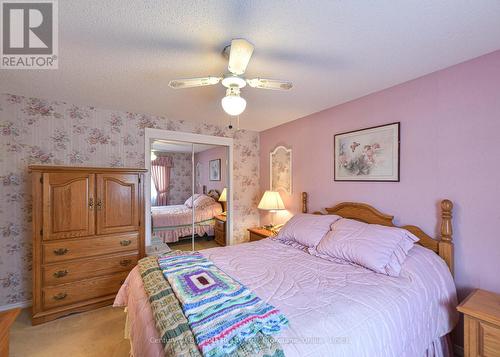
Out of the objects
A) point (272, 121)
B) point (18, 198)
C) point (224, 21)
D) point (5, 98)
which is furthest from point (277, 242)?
point (5, 98)

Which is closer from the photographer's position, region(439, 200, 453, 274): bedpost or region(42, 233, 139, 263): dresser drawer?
region(439, 200, 453, 274): bedpost

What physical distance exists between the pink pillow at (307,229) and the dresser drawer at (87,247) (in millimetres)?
1741

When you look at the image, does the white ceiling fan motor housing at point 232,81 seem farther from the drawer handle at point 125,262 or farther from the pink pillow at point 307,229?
the drawer handle at point 125,262

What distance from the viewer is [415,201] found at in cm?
198

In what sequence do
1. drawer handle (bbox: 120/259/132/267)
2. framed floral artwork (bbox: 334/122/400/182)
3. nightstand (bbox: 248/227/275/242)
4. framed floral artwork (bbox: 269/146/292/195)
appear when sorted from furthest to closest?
framed floral artwork (bbox: 269/146/292/195)
nightstand (bbox: 248/227/275/242)
drawer handle (bbox: 120/259/132/267)
framed floral artwork (bbox: 334/122/400/182)

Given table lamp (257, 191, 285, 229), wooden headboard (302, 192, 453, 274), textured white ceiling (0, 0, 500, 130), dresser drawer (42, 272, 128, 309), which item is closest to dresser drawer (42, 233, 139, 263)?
dresser drawer (42, 272, 128, 309)

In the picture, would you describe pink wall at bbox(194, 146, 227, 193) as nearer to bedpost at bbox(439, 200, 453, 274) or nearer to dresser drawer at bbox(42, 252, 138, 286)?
dresser drawer at bbox(42, 252, 138, 286)

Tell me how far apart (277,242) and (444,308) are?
56.1 inches

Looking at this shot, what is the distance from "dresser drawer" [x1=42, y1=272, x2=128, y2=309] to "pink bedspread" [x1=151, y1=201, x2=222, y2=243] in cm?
76

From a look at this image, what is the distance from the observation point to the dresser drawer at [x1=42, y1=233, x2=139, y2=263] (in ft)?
7.13

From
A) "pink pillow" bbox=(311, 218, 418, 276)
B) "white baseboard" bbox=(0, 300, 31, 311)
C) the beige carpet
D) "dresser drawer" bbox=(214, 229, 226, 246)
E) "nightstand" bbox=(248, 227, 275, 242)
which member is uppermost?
"pink pillow" bbox=(311, 218, 418, 276)

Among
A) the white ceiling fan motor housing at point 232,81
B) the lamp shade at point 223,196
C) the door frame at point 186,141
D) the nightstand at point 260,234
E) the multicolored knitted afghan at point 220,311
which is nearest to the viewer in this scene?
the multicolored knitted afghan at point 220,311

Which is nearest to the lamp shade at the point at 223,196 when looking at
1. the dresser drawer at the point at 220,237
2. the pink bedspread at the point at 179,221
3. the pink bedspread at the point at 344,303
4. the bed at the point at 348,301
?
the pink bedspread at the point at 179,221

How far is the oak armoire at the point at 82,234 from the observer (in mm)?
2133
